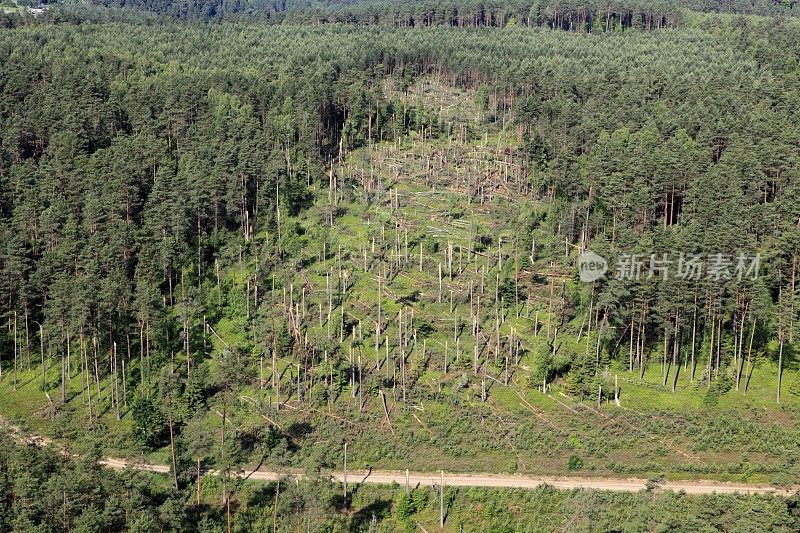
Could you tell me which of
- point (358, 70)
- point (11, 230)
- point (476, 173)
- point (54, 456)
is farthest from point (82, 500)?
point (358, 70)

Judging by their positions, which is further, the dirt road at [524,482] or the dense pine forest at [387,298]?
the dense pine forest at [387,298]

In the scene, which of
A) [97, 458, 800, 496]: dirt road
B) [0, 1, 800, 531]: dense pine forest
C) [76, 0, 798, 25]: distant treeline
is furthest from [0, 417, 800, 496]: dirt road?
[76, 0, 798, 25]: distant treeline

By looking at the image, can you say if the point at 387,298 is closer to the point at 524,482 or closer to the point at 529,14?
the point at 524,482

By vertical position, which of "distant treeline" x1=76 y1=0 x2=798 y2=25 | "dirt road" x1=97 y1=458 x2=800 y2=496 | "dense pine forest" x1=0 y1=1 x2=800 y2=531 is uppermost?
"distant treeline" x1=76 y1=0 x2=798 y2=25

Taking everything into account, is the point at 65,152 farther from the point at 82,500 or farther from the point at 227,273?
the point at 82,500

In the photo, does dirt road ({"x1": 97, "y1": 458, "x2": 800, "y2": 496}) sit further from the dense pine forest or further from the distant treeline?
the distant treeline

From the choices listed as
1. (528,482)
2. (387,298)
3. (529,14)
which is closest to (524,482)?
(528,482)

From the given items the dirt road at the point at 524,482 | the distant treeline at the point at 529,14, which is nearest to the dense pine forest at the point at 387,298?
the dirt road at the point at 524,482

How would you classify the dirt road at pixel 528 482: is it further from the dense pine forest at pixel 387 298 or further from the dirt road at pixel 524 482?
the dense pine forest at pixel 387 298

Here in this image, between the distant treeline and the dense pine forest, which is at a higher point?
the distant treeline
